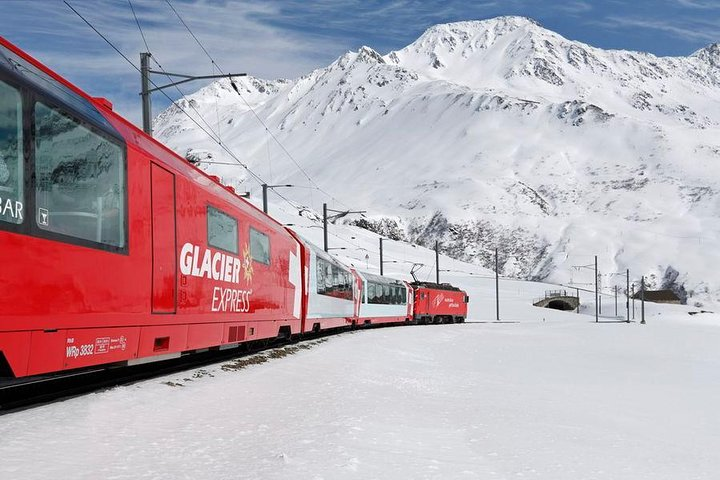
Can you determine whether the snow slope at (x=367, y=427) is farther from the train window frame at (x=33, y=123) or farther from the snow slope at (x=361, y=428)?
the train window frame at (x=33, y=123)

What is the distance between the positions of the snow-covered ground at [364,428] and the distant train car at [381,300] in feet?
61.6

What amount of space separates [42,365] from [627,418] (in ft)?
28.8

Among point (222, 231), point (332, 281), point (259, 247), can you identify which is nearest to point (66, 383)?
point (222, 231)

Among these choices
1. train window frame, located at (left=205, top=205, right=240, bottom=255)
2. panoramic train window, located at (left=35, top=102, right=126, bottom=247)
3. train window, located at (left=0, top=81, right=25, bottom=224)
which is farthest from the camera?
train window frame, located at (left=205, top=205, right=240, bottom=255)

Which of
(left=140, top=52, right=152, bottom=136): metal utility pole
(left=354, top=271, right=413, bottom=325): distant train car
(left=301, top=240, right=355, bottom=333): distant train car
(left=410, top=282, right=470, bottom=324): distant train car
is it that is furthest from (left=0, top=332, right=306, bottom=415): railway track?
(left=410, top=282, right=470, bottom=324): distant train car

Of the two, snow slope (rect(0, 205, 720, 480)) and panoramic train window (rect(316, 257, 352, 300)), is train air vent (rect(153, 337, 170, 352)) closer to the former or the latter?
snow slope (rect(0, 205, 720, 480))

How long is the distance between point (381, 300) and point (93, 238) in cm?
3235

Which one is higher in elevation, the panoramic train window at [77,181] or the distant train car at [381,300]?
the panoramic train window at [77,181]

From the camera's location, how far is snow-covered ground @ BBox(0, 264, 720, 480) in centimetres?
610

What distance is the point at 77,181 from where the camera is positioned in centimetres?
820

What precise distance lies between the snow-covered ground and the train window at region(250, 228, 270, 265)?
257 cm

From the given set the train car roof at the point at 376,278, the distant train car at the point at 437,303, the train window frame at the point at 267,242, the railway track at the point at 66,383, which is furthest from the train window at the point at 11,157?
the distant train car at the point at 437,303

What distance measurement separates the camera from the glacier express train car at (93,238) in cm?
695

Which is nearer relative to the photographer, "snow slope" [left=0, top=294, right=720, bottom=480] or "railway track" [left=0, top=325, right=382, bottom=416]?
"snow slope" [left=0, top=294, right=720, bottom=480]
